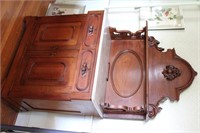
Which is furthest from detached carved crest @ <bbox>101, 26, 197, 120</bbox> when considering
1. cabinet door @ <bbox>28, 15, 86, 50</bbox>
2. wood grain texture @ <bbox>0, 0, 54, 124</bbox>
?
wood grain texture @ <bbox>0, 0, 54, 124</bbox>

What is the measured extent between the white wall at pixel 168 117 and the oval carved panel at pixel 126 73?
0.21 m

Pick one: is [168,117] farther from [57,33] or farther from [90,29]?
[57,33]

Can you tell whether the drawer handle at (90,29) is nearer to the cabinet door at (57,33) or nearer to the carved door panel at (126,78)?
the cabinet door at (57,33)

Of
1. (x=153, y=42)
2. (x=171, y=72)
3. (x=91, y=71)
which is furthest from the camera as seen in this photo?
(x=153, y=42)

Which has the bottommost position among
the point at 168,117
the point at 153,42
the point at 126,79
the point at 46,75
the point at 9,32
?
the point at 168,117

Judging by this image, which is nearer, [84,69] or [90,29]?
[84,69]

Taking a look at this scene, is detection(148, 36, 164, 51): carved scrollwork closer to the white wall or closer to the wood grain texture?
the white wall

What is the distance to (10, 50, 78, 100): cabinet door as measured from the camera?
123cm

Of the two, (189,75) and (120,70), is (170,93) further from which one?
(120,70)

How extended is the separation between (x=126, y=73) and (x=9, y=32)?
0.86 m

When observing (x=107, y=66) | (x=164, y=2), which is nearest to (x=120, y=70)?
(x=107, y=66)

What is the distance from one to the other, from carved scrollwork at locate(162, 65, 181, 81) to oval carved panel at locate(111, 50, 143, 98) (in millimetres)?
172

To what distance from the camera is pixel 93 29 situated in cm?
141

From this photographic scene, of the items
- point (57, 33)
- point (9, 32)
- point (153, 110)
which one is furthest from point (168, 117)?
point (9, 32)
